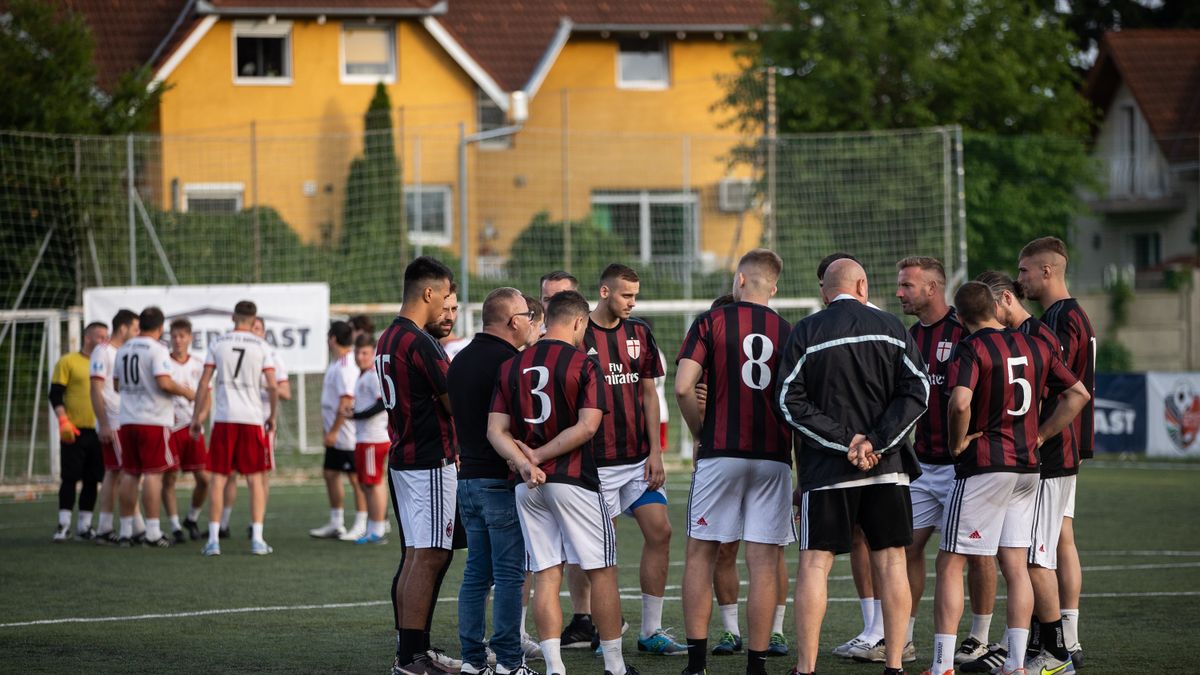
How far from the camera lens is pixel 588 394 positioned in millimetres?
7047

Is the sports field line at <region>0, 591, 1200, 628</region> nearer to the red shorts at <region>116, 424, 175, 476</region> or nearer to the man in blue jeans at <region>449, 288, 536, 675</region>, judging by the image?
the man in blue jeans at <region>449, 288, 536, 675</region>

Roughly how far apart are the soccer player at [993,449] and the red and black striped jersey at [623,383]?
1.87 metres

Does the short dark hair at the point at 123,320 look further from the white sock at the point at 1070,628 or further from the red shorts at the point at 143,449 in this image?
the white sock at the point at 1070,628

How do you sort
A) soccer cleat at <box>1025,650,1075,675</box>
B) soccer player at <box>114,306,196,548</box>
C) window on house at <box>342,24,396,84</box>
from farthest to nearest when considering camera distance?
window on house at <box>342,24,396,84</box> < soccer player at <box>114,306,196,548</box> < soccer cleat at <box>1025,650,1075,675</box>

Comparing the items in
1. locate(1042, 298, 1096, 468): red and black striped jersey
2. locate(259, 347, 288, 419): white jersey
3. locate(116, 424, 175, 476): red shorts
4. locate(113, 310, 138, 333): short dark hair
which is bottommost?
locate(116, 424, 175, 476): red shorts

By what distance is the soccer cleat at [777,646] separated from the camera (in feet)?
27.1

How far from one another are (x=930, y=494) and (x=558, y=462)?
2.24 meters

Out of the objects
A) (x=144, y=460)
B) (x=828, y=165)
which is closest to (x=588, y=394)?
(x=144, y=460)

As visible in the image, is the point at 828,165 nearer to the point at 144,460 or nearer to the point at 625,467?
the point at 144,460

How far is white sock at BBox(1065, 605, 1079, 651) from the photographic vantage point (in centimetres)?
788

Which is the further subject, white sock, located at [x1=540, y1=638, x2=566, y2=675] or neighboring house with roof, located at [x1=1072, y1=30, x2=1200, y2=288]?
neighboring house with roof, located at [x1=1072, y1=30, x2=1200, y2=288]

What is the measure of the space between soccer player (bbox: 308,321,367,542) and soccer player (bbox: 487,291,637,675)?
22.7 feet

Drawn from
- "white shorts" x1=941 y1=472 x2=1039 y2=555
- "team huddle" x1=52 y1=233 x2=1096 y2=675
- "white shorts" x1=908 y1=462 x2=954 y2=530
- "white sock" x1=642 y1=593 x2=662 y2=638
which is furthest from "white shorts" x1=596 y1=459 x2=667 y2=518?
"white shorts" x1=941 y1=472 x2=1039 y2=555

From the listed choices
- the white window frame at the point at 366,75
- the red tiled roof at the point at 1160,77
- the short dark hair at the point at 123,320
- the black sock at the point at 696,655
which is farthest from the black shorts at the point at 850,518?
the red tiled roof at the point at 1160,77
